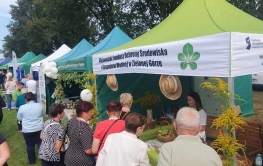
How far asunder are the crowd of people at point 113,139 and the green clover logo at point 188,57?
1.80 feet

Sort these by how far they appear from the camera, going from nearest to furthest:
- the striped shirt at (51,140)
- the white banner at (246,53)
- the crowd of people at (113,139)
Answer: the crowd of people at (113,139) → the white banner at (246,53) → the striped shirt at (51,140)

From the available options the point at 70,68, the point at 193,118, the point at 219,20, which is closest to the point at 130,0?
the point at 70,68

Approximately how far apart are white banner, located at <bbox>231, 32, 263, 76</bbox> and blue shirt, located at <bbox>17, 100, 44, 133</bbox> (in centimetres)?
359

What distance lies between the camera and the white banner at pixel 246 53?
237 cm

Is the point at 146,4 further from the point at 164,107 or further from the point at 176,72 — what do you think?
the point at 176,72

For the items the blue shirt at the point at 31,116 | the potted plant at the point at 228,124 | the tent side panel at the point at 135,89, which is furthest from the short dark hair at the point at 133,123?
the tent side panel at the point at 135,89

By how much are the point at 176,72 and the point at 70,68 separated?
13.4ft

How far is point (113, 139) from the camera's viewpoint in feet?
6.79

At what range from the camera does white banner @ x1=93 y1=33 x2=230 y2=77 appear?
2428 millimetres

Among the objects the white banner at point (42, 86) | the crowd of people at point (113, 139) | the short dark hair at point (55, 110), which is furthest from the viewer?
the white banner at point (42, 86)

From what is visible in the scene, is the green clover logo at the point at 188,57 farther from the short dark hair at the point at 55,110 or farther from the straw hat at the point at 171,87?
the short dark hair at the point at 55,110

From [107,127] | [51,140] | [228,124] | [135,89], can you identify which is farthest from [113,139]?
[135,89]

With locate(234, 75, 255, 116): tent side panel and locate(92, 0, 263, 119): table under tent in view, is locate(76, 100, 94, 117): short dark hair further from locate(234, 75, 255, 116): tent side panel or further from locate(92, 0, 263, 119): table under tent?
locate(234, 75, 255, 116): tent side panel

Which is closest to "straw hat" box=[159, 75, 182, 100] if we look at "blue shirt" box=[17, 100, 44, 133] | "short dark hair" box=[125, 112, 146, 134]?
"short dark hair" box=[125, 112, 146, 134]
